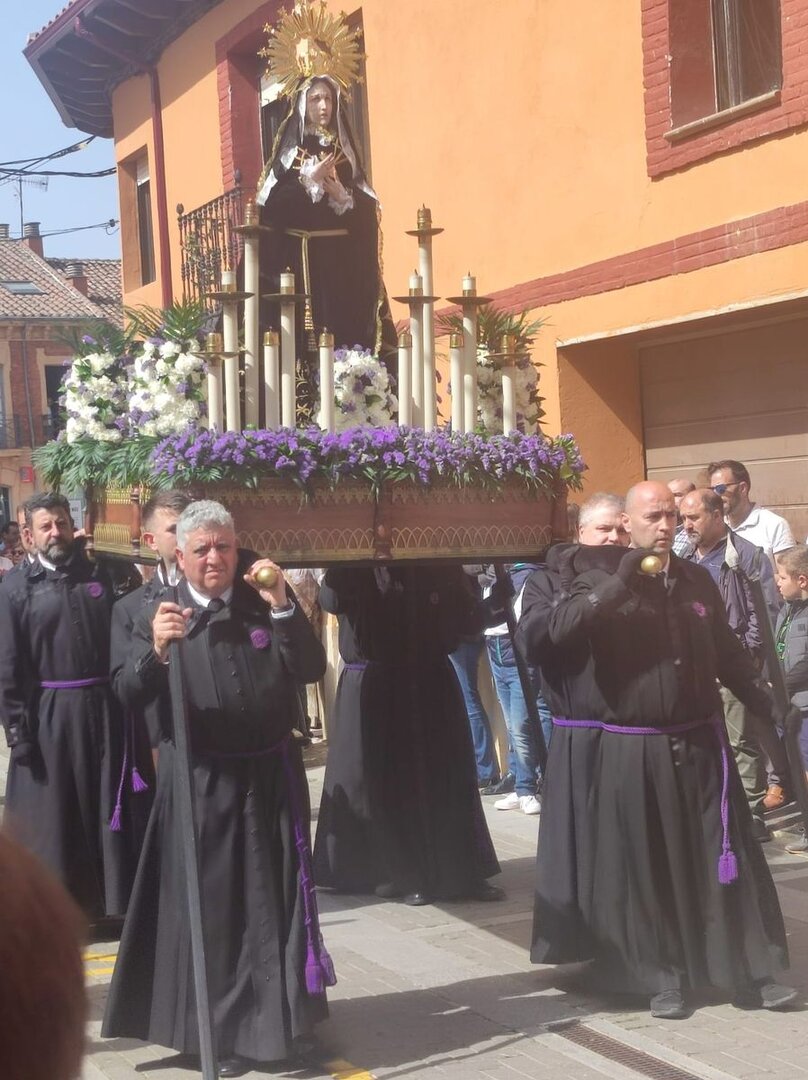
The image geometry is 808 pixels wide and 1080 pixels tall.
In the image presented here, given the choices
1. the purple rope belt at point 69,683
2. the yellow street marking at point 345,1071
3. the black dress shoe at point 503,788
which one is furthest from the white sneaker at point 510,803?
the yellow street marking at point 345,1071

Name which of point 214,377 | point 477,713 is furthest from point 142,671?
point 477,713

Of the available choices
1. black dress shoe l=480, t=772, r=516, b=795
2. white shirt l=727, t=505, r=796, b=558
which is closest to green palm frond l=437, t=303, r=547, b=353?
white shirt l=727, t=505, r=796, b=558

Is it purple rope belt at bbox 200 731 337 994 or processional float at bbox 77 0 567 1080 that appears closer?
purple rope belt at bbox 200 731 337 994

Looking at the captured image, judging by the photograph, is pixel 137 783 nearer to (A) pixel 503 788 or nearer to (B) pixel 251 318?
(B) pixel 251 318

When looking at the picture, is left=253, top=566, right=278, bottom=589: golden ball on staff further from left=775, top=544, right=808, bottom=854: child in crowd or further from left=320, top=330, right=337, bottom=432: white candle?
left=775, top=544, right=808, bottom=854: child in crowd

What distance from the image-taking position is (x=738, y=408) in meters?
10.2

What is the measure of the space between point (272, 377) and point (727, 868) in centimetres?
232

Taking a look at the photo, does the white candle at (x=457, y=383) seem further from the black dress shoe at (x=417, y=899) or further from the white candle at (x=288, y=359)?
the black dress shoe at (x=417, y=899)

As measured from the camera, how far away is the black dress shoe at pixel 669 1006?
5.45 m

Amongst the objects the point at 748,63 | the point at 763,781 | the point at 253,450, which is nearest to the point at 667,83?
the point at 748,63

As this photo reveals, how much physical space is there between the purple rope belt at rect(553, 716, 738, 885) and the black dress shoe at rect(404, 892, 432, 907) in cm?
184

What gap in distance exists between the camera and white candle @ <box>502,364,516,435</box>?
229 inches

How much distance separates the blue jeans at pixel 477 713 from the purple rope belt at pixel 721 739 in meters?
4.14

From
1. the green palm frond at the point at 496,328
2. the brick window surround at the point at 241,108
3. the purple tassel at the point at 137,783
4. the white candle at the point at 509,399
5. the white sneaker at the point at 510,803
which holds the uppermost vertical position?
the brick window surround at the point at 241,108
